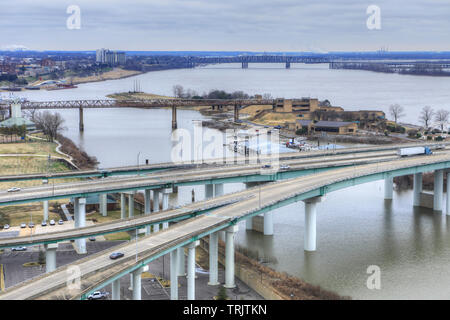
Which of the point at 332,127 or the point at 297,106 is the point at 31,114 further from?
the point at 332,127

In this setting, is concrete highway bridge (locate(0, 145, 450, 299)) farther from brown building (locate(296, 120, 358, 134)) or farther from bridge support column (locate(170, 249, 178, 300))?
brown building (locate(296, 120, 358, 134))

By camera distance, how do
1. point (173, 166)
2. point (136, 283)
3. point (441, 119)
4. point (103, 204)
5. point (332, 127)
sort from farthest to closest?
1. point (441, 119)
2. point (332, 127)
3. point (173, 166)
4. point (103, 204)
5. point (136, 283)

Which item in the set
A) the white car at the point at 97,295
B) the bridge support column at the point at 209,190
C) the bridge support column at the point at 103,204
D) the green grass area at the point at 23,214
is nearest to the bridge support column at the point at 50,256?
the white car at the point at 97,295

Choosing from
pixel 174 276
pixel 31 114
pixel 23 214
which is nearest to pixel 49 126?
pixel 31 114

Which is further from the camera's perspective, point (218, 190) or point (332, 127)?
point (332, 127)

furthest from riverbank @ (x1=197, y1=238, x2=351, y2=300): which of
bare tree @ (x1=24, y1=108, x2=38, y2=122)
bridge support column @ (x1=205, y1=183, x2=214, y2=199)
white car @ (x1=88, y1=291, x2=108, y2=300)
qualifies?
bare tree @ (x1=24, y1=108, x2=38, y2=122)

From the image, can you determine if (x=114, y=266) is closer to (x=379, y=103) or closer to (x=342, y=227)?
(x=342, y=227)

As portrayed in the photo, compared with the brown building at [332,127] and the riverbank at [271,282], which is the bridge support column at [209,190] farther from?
the brown building at [332,127]

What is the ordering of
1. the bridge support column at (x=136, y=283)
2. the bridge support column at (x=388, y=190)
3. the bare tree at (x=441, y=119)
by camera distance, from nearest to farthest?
the bridge support column at (x=136, y=283)
the bridge support column at (x=388, y=190)
the bare tree at (x=441, y=119)
